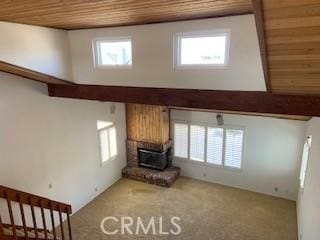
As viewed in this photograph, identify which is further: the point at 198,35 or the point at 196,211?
the point at 196,211

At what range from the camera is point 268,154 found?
24.0 ft

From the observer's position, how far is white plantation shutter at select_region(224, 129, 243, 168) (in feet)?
24.9

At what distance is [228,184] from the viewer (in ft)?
26.5

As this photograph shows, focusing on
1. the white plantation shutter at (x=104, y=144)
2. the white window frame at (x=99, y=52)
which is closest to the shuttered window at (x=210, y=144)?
the white plantation shutter at (x=104, y=144)

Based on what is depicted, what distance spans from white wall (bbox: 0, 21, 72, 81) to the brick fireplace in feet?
11.0

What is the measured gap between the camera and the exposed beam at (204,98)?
346 cm

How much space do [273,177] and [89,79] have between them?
593cm

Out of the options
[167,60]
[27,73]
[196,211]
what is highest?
[167,60]

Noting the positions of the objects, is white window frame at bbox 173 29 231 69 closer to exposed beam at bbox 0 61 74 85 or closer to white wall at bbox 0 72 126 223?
exposed beam at bbox 0 61 74 85

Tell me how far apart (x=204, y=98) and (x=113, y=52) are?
2.17 metres

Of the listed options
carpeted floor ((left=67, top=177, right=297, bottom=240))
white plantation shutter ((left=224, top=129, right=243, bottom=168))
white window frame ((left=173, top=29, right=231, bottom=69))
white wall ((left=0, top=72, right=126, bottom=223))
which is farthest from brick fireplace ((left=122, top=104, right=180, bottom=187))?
white window frame ((left=173, top=29, right=231, bottom=69))

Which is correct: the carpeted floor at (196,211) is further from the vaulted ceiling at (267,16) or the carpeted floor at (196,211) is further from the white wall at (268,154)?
the vaulted ceiling at (267,16)

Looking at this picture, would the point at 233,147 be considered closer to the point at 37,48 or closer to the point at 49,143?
the point at 49,143

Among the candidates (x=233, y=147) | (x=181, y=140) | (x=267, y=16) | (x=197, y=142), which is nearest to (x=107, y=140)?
(x=181, y=140)
